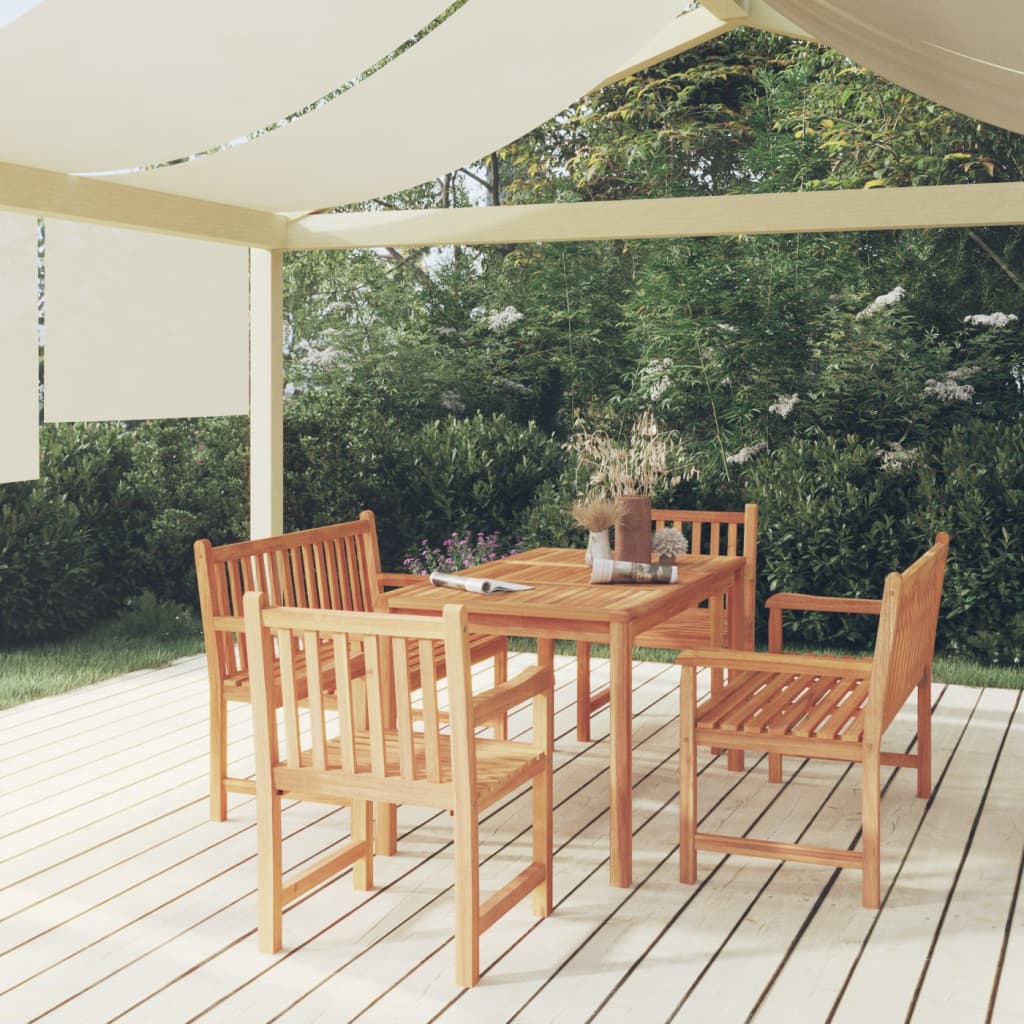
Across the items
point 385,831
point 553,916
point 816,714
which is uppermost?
point 816,714


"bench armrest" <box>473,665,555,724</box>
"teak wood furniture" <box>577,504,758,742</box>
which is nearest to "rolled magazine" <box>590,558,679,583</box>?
"teak wood furniture" <box>577,504,758,742</box>

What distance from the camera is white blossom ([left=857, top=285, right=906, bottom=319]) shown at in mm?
8358

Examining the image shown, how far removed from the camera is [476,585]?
419 centimetres

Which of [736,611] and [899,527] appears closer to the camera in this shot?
[736,611]

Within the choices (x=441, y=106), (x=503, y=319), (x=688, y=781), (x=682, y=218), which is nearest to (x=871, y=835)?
(x=688, y=781)

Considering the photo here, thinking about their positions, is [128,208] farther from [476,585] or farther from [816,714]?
[816,714]

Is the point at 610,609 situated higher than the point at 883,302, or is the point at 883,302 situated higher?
the point at 883,302

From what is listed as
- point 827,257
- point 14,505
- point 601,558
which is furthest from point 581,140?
point 601,558

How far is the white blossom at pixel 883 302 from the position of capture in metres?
8.36

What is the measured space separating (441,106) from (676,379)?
4.40 metres

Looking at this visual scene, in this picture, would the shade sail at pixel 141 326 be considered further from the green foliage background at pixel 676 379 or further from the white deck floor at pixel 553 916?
the green foliage background at pixel 676 379

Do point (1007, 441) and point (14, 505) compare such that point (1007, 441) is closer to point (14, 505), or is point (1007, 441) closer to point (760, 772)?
point (760, 772)

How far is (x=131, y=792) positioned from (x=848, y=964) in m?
2.61

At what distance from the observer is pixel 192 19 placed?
3553mm
